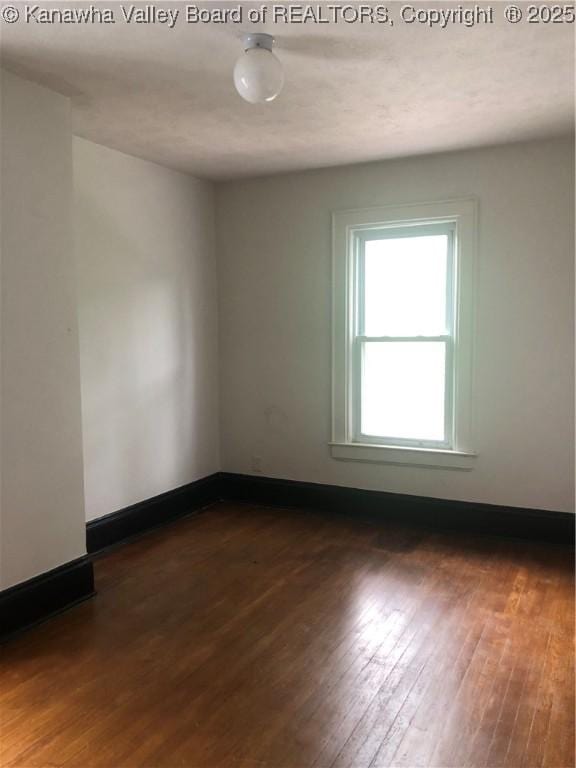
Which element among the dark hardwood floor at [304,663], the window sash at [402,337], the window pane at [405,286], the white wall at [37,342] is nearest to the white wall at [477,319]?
the window sash at [402,337]

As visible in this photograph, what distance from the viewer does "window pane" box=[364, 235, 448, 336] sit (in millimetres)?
4270

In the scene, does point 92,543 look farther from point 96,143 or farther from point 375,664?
point 96,143

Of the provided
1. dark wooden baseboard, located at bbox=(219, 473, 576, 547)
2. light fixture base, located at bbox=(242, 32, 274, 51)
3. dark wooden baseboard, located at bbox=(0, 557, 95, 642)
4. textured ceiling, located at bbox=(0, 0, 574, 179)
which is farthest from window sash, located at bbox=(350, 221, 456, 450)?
dark wooden baseboard, located at bbox=(0, 557, 95, 642)

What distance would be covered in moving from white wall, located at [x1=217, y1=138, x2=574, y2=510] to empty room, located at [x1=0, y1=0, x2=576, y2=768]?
20 millimetres

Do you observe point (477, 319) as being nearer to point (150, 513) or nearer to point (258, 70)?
point (258, 70)

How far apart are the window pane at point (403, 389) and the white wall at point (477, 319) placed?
0.29 m

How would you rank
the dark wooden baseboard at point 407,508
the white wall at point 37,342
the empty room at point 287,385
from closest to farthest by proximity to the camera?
the empty room at point 287,385 < the white wall at point 37,342 < the dark wooden baseboard at point 407,508

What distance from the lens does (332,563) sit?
364 centimetres

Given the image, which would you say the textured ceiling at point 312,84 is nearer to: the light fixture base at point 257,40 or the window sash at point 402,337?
the light fixture base at point 257,40

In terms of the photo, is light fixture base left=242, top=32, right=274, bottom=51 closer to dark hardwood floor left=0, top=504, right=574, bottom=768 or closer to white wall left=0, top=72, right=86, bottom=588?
white wall left=0, top=72, right=86, bottom=588

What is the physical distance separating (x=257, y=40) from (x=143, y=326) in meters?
2.27

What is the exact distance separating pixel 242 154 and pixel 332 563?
2.75m

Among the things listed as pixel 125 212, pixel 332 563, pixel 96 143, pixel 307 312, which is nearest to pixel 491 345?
pixel 307 312

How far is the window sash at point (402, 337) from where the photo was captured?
421 centimetres
